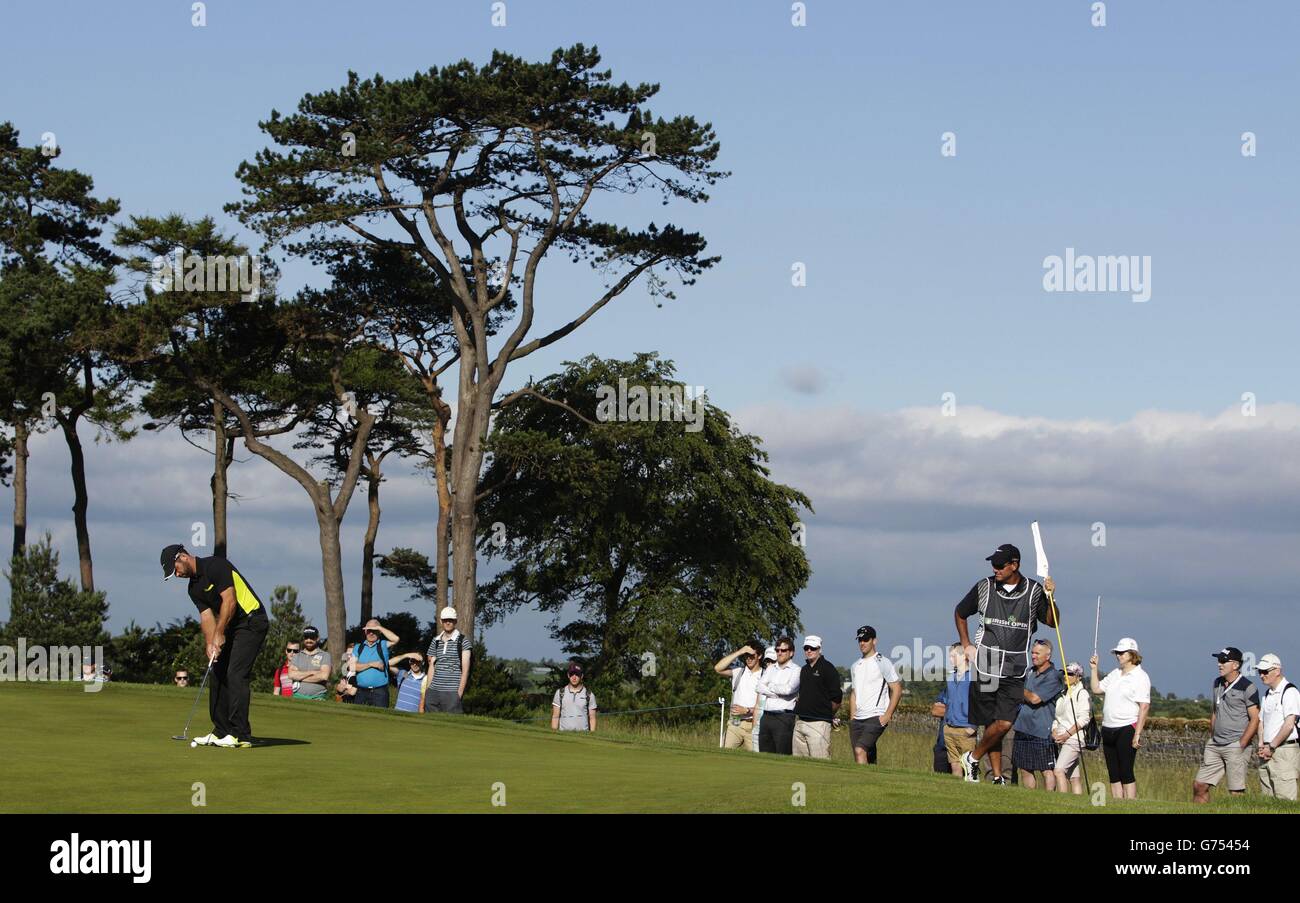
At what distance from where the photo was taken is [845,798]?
11359mm

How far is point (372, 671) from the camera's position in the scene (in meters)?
23.4

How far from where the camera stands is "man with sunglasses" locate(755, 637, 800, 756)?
2028 centimetres

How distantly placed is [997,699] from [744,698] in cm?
788

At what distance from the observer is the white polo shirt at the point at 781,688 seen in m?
20.3

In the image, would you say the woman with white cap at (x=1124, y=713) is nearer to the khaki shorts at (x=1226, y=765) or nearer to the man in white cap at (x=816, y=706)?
the khaki shorts at (x=1226, y=765)

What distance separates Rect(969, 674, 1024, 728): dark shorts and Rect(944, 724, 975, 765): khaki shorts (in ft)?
15.3

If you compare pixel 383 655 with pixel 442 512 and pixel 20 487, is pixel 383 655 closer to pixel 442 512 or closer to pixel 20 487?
pixel 442 512

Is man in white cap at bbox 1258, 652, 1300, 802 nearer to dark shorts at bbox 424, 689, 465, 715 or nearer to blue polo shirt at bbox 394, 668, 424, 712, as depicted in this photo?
dark shorts at bbox 424, 689, 465, 715

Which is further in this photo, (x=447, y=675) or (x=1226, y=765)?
(x=447, y=675)

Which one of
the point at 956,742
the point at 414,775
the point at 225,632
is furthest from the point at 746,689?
the point at 414,775

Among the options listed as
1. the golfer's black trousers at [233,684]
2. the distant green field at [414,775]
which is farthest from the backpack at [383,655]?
the golfer's black trousers at [233,684]

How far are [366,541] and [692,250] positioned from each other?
26737 millimetres
